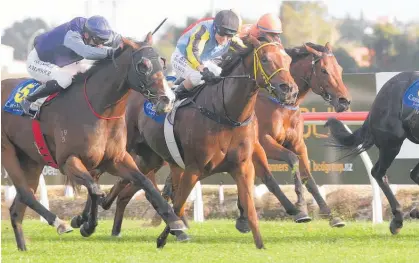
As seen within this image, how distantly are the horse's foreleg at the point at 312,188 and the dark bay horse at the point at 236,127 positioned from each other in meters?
1.10

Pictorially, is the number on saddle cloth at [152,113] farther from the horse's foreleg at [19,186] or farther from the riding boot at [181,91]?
the horse's foreleg at [19,186]

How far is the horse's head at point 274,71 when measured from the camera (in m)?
7.80

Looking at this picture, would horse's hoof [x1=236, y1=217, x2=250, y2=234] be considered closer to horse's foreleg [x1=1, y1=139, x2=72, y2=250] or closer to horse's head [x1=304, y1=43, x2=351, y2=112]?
horse's head [x1=304, y1=43, x2=351, y2=112]

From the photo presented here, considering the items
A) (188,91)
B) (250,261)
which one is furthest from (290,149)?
(250,261)

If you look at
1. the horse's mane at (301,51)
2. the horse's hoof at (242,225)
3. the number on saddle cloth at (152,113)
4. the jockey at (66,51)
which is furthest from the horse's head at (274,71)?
the horse's hoof at (242,225)

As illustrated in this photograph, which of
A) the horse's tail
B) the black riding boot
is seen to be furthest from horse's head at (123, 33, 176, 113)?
the horse's tail

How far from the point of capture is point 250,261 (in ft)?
23.9

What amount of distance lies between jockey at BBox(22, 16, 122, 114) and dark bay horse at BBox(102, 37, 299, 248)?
0.91 meters

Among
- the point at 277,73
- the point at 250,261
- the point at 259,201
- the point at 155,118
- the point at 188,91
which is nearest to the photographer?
the point at 250,261

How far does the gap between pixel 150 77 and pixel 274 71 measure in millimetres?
926

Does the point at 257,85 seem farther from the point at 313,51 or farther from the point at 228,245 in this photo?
the point at 313,51

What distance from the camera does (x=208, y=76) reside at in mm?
8430

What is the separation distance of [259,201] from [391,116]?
291cm

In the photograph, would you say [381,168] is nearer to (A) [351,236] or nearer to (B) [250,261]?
(A) [351,236]
